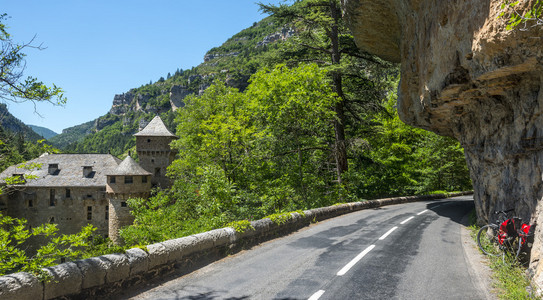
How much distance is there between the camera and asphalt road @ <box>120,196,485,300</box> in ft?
18.6

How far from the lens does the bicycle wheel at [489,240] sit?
8.48 meters

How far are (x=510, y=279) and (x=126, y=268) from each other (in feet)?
23.7

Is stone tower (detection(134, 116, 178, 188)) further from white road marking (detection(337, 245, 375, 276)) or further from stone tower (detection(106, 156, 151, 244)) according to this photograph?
white road marking (detection(337, 245, 375, 276))

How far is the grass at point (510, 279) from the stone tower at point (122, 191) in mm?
34812

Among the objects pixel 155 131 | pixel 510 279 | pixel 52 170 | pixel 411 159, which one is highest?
pixel 155 131

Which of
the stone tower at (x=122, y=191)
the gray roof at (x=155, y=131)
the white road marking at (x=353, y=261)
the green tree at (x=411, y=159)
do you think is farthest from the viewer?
the gray roof at (x=155, y=131)

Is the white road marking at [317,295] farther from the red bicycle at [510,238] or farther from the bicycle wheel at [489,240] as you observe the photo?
the bicycle wheel at [489,240]

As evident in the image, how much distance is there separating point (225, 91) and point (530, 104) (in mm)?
31425

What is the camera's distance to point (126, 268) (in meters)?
5.38

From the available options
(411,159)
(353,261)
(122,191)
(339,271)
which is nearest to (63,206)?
(122,191)

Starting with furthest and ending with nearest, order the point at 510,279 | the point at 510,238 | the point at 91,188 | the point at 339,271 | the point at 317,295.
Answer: the point at 91,188
the point at 510,238
the point at 339,271
the point at 510,279
the point at 317,295

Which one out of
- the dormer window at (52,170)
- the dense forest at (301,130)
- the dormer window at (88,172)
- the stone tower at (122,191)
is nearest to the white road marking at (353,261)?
the dense forest at (301,130)

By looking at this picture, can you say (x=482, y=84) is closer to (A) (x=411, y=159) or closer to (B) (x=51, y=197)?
(A) (x=411, y=159)

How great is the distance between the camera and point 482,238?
9859mm
